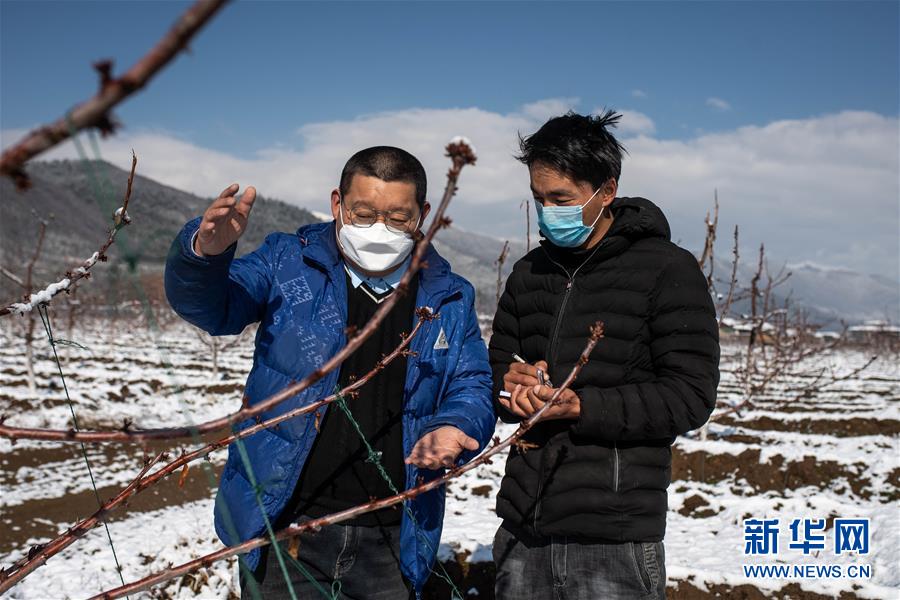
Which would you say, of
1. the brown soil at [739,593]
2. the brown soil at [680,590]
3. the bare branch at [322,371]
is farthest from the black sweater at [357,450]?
the brown soil at [739,593]

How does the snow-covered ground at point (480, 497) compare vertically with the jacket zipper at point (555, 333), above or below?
below

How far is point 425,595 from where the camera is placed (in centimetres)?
429

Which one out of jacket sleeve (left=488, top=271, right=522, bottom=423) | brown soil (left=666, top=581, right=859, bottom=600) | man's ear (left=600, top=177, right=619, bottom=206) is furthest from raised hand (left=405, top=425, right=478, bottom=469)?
brown soil (left=666, top=581, right=859, bottom=600)

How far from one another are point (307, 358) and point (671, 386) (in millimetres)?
1212

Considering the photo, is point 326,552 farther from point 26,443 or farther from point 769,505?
point 26,443

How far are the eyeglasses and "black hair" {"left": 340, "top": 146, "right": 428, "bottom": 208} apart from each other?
104 millimetres

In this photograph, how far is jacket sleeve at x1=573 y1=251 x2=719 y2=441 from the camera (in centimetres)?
186

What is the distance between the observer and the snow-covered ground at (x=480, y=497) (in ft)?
15.4

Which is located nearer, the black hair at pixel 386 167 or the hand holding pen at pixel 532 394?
the hand holding pen at pixel 532 394

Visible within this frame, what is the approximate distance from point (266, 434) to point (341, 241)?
2.40ft

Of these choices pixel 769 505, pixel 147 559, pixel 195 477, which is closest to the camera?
pixel 147 559

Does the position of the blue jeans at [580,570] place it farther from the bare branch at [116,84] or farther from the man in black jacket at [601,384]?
the bare branch at [116,84]

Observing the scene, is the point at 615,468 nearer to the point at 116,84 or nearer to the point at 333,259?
the point at 333,259

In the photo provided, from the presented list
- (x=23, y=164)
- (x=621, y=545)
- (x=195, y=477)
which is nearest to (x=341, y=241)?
(x=621, y=545)
